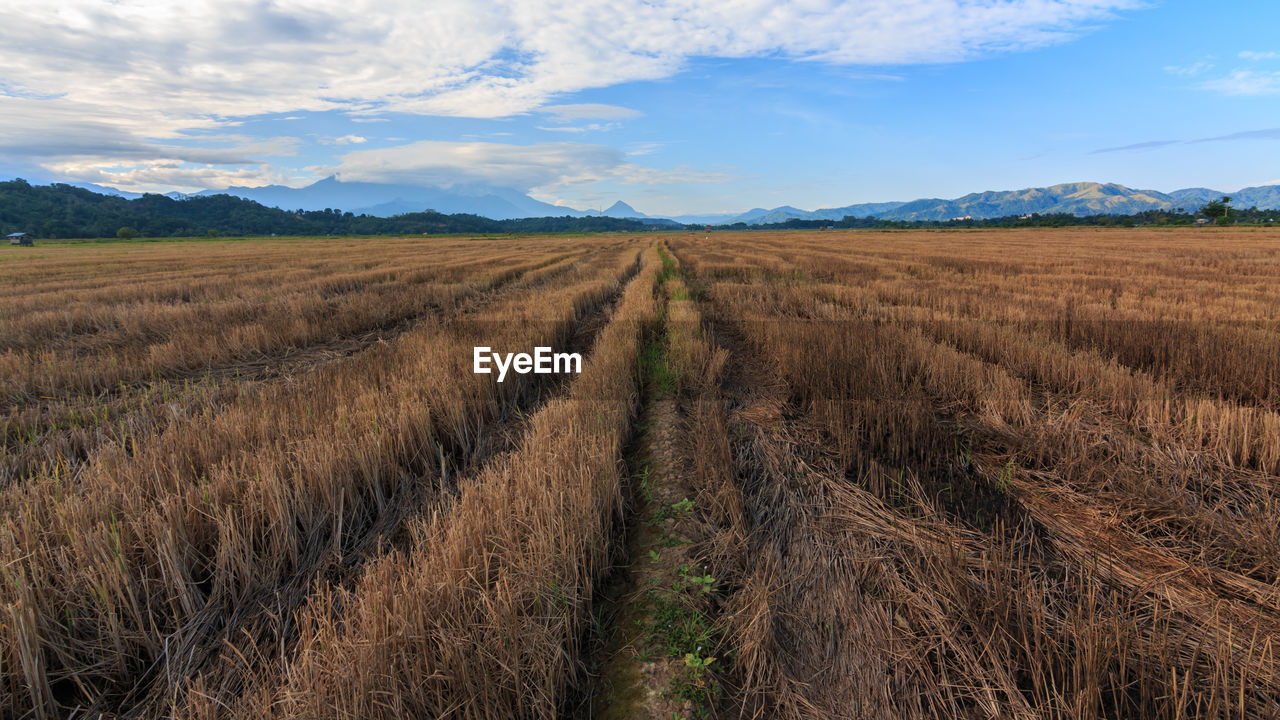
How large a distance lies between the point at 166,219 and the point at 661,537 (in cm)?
14479

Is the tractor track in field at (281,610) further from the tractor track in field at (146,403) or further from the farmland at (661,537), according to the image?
the tractor track in field at (146,403)

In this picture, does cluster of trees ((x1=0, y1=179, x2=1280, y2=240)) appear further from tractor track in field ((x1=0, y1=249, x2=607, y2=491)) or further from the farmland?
tractor track in field ((x1=0, y1=249, x2=607, y2=491))

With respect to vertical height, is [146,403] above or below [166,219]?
below

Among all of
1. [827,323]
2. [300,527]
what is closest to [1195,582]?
[300,527]

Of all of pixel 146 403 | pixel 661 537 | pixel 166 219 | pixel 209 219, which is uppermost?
pixel 209 219

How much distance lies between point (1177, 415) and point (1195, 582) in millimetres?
2269

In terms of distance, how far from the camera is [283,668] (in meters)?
1.91

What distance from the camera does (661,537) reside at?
2.90 metres

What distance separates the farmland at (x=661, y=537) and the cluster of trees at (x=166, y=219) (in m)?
118

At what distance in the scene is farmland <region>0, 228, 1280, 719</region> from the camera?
5.70 ft

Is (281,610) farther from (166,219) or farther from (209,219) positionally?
(209,219)

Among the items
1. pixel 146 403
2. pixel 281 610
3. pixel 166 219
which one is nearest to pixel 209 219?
pixel 166 219

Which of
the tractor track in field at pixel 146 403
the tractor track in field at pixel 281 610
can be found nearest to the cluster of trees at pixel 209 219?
the tractor track in field at pixel 281 610

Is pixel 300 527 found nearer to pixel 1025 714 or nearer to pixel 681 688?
pixel 681 688
